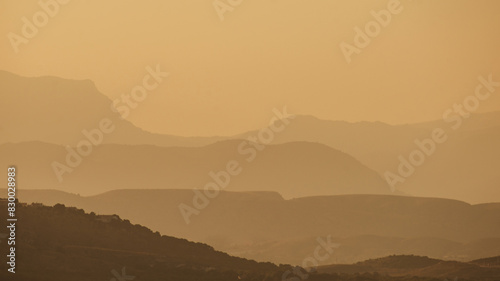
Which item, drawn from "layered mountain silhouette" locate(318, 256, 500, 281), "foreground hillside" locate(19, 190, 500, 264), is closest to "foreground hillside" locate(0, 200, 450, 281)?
"layered mountain silhouette" locate(318, 256, 500, 281)

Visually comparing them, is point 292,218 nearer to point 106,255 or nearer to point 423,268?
point 423,268

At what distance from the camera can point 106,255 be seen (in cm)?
6962

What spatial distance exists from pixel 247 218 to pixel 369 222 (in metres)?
25.8

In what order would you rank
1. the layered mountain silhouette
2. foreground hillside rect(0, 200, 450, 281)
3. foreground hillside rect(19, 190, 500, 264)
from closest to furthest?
foreground hillside rect(0, 200, 450, 281) → the layered mountain silhouette → foreground hillside rect(19, 190, 500, 264)

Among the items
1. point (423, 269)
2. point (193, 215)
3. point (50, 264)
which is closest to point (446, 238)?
point (193, 215)

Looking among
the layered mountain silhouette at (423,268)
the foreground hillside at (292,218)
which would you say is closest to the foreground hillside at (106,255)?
the layered mountain silhouette at (423,268)

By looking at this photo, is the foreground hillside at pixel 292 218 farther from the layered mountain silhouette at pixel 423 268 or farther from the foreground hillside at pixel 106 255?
the foreground hillside at pixel 106 255

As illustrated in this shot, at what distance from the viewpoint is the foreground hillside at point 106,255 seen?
211ft

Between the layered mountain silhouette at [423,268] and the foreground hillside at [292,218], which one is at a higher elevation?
the foreground hillside at [292,218]

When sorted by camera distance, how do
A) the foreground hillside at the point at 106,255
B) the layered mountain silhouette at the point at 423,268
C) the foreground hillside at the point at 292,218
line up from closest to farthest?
the foreground hillside at the point at 106,255
the layered mountain silhouette at the point at 423,268
the foreground hillside at the point at 292,218

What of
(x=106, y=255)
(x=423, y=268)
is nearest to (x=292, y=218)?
(x=423, y=268)

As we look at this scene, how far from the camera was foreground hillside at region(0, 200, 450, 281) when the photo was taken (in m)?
64.3

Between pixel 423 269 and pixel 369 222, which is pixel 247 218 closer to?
pixel 369 222

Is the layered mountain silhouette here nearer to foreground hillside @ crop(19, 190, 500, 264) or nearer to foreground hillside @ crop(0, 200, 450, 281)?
foreground hillside @ crop(0, 200, 450, 281)
